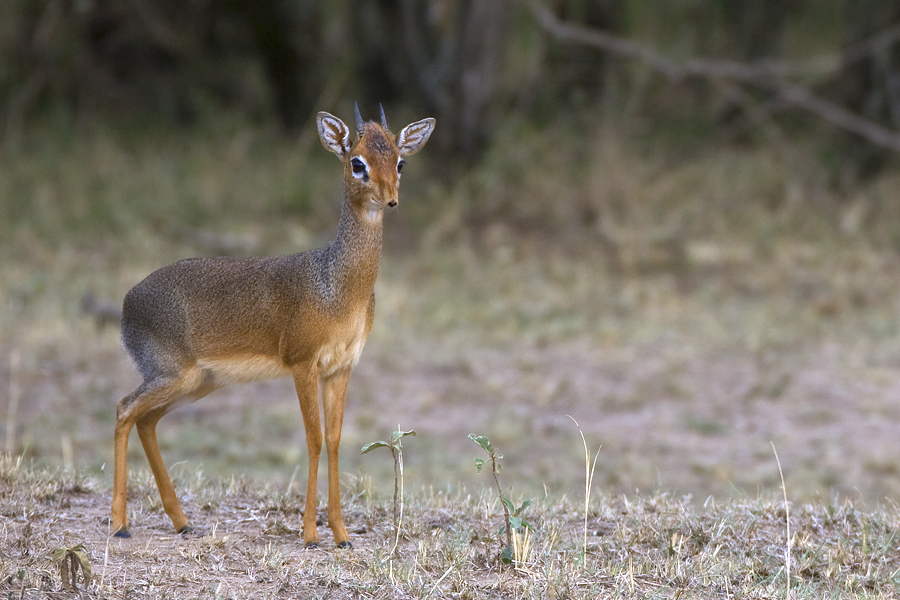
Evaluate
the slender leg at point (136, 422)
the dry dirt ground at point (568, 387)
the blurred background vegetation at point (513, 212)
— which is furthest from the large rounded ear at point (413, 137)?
the dry dirt ground at point (568, 387)

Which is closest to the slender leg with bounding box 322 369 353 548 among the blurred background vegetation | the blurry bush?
the blurred background vegetation

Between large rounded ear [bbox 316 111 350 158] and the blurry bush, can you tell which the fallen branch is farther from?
large rounded ear [bbox 316 111 350 158]

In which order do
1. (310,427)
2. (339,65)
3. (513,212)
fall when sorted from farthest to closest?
(339,65), (513,212), (310,427)

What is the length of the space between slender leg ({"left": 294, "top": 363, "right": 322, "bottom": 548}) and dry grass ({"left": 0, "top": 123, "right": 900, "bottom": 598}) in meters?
0.09

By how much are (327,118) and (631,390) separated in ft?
17.6

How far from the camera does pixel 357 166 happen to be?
156 inches

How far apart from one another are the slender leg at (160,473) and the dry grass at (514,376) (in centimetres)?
14

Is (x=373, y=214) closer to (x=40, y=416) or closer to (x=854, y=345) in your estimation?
(x=40, y=416)

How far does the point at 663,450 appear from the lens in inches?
308

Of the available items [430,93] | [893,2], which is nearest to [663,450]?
[430,93]

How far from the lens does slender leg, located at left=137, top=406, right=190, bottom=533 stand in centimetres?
429

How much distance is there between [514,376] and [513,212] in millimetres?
4070

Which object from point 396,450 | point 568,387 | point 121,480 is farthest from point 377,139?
point 568,387

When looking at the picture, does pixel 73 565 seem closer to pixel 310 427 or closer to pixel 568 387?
pixel 310 427
